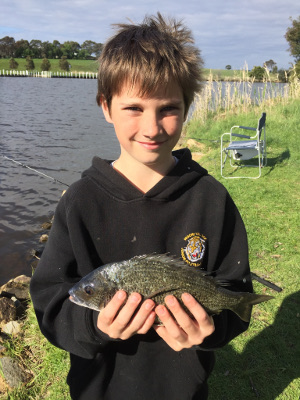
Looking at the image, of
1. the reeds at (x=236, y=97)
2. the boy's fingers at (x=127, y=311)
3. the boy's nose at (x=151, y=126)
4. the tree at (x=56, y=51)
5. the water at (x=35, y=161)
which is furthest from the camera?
the tree at (x=56, y=51)

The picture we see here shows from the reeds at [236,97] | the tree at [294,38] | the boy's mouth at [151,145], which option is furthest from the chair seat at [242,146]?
the tree at [294,38]

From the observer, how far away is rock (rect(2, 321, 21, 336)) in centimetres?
461

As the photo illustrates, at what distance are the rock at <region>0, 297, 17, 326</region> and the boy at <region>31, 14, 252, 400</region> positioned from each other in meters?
3.42

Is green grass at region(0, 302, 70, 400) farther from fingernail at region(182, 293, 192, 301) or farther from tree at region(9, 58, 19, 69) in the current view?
tree at region(9, 58, 19, 69)

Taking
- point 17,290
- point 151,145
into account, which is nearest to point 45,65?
point 17,290

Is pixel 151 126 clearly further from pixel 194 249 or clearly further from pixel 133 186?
pixel 194 249

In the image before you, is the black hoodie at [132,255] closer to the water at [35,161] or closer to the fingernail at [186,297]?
the fingernail at [186,297]

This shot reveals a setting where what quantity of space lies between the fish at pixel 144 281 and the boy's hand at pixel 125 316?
86 mm

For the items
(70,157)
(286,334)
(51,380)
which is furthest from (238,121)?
(51,380)

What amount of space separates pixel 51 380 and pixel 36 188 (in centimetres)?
919

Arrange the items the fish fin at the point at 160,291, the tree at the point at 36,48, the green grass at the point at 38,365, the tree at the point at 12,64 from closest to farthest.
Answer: the fish fin at the point at 160,291, the green grass at the point at 38,365, the tree at the point at 12,64, the tree at the point at 36,48

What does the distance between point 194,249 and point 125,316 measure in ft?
1.78

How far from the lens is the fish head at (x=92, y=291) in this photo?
171 cm

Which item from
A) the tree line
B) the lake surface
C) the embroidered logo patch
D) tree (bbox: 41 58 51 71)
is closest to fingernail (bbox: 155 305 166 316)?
the embroidered logo patch
